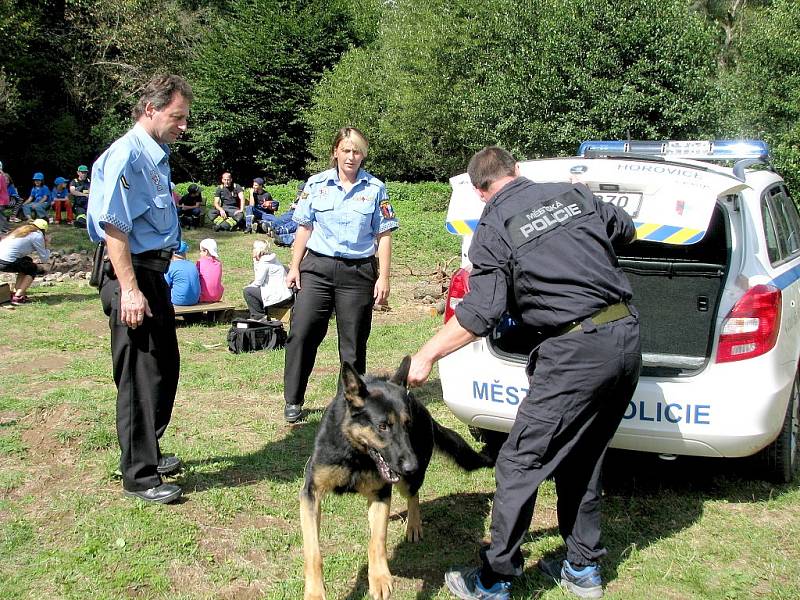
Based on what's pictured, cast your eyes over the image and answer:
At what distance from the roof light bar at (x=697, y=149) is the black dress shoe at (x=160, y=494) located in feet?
12.6

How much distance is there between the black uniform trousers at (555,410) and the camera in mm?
3131

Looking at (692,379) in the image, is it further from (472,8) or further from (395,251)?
(472,8)

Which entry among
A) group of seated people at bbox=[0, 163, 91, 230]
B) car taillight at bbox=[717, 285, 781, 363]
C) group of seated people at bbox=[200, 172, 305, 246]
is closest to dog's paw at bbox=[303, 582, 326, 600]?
car taillight at bbox=[717, 285, 781, 363]

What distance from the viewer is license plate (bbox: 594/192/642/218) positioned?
4062mm

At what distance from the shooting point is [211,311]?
9.91 meters

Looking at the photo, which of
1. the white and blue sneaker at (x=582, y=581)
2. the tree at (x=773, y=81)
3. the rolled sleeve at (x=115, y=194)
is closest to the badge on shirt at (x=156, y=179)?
the rolled sleeve at (x=115, y=194)

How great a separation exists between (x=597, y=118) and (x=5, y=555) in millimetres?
18570

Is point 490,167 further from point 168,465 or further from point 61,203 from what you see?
point 61,203

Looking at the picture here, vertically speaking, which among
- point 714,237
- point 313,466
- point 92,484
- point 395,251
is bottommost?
point 395,251

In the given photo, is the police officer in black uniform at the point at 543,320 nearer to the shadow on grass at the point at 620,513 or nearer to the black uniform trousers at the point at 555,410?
the black uniform trousers at the point at 555,410

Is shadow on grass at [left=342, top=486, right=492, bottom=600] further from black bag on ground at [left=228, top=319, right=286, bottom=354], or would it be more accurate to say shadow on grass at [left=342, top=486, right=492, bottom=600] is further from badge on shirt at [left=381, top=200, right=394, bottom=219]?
black bag on ground at [left=228, top=319, right=286, bottom=354]

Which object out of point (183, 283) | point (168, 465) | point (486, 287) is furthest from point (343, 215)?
point (183, 283)

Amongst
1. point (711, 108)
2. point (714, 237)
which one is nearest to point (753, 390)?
point (714, 237)

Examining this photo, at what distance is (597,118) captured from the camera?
19.8 meters
